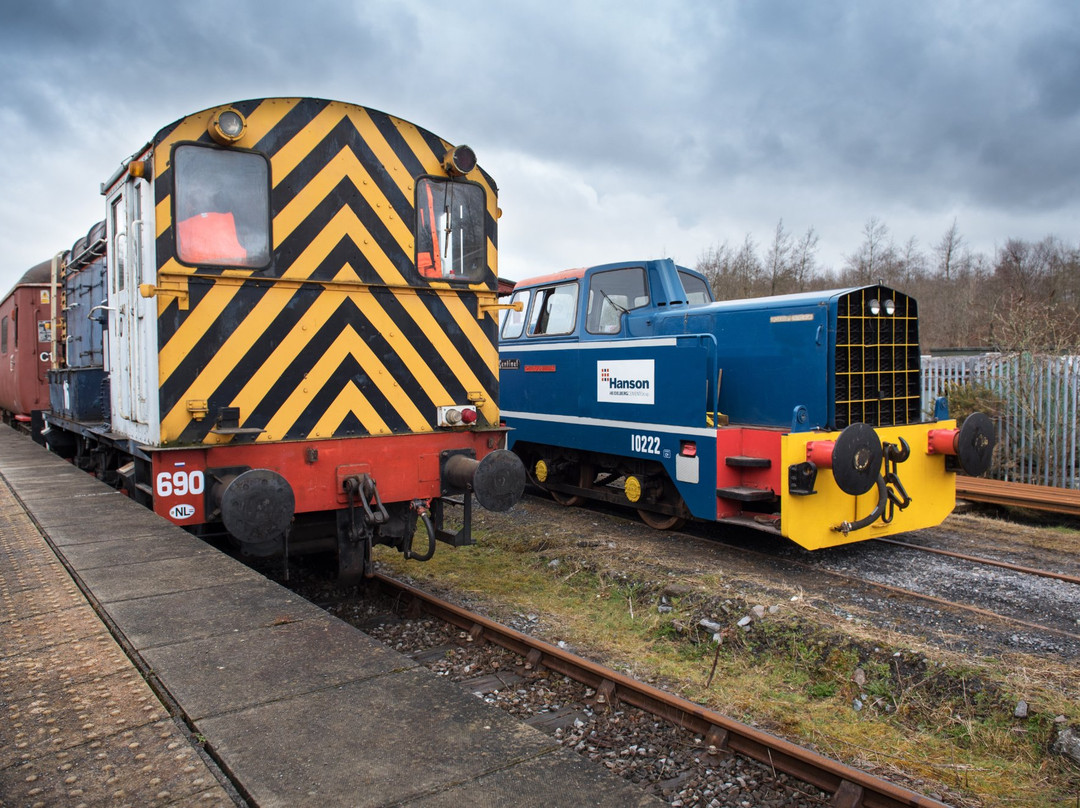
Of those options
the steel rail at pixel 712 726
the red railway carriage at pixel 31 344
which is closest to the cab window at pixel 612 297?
the steel rail at pixel 712 726

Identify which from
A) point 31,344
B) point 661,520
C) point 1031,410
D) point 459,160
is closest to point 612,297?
point 661,520

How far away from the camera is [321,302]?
4812mm

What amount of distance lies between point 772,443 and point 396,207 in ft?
12.4

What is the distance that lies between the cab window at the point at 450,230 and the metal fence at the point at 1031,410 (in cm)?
839

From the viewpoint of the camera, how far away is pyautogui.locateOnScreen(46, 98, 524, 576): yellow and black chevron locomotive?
4.36 metres

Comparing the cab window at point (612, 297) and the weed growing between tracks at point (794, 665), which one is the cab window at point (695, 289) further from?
the weed growing between tracks at point (794, 665)

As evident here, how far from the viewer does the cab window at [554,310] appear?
29.8 feet

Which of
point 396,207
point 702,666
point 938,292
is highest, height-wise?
point 938,292

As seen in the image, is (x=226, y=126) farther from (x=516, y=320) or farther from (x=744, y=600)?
(x=516, y=320)

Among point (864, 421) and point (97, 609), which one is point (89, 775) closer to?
point (97, 609)

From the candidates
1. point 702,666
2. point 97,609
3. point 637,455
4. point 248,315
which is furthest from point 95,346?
point 702,666

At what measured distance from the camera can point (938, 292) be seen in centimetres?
3531

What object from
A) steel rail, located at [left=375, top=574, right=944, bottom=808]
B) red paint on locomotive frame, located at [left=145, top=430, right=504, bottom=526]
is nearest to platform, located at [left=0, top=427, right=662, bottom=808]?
red paint on locomotive frame, located at [left=145, top=430, right=504, bottom=526]

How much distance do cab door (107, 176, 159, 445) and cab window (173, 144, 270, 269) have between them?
194 millimetres
